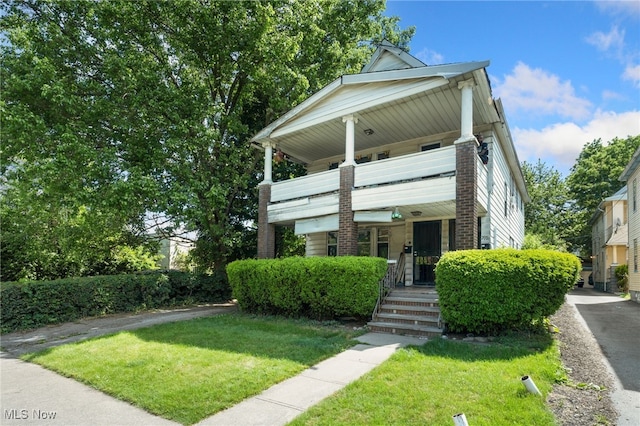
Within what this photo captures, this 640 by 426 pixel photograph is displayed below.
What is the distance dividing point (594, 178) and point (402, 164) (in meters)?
36.3

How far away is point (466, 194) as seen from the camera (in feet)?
28.3

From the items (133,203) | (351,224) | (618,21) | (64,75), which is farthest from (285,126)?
(618,21)

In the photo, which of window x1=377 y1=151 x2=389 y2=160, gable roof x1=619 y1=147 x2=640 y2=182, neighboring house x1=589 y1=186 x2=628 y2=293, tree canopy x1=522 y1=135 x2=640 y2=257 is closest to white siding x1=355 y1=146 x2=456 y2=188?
window x1=377 y1=151 x2=389 y2=160

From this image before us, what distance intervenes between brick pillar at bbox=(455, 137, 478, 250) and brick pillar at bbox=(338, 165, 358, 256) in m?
3.09

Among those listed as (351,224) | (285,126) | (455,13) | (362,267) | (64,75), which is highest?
(455,13)

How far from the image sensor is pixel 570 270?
281 inches

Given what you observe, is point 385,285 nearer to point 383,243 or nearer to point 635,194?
point 383,243

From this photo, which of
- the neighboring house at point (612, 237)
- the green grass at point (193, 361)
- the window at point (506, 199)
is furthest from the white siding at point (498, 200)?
the neighboring house at point (612, 237)

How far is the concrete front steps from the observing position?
779 cm

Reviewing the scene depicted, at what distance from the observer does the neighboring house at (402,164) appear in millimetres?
9008

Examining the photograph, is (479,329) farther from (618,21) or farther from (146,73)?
(146,73)

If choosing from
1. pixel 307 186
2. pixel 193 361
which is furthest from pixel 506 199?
pixel 193 361

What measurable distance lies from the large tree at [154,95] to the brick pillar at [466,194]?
8194 mm

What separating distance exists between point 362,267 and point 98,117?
1012 cm
